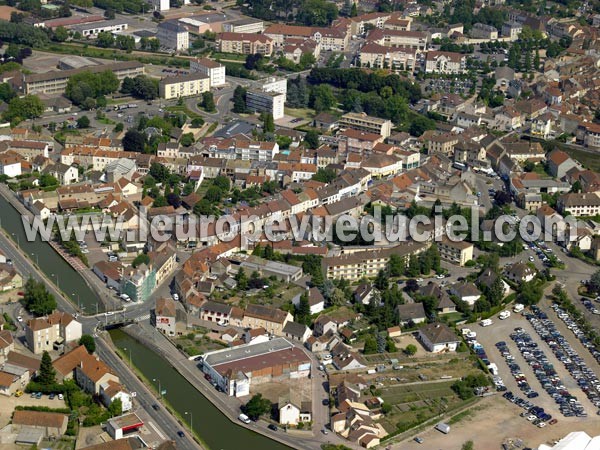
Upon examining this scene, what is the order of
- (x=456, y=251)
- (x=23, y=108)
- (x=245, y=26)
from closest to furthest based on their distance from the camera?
(x=456, y=251) < (x=23, y=108) < (x=245, y=26)

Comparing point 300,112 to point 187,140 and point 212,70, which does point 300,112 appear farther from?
point 187,140

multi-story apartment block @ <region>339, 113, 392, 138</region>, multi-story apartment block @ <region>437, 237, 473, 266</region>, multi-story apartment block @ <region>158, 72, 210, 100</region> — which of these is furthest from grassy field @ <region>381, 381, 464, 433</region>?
multi-story apartment block @ <region>158, 72, 210, 100</region>

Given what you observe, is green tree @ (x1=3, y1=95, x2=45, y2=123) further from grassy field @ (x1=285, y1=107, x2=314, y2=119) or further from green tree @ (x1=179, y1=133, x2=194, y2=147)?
grassy field @ (x1=285, y1=107, x2=314, y2=119)

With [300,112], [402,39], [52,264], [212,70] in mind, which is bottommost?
[52,264]

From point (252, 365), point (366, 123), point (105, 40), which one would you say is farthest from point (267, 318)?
point (105, 40)

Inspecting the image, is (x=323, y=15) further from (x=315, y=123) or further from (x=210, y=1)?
(x=315, y=123)

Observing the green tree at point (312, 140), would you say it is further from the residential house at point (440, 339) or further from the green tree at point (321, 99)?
the residential house at point (440, 339)

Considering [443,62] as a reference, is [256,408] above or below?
below
